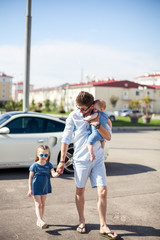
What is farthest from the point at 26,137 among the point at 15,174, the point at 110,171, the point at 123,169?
the point at 123,169

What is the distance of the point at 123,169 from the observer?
24.3 feet

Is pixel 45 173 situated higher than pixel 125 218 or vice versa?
pixel 45 173

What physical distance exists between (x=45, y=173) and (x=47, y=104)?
6086 cm

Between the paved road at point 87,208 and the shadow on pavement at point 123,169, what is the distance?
0.02 meters

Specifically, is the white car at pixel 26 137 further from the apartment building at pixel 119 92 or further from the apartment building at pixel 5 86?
the apartment building at pixel 5 86

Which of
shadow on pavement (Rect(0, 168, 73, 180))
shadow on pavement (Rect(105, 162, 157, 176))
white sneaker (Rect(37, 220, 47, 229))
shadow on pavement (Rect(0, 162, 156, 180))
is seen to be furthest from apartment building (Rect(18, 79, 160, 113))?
white sneaker (Rect(37, 220, 47, 229))

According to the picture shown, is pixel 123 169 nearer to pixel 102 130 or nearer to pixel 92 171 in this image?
pixel 92 171

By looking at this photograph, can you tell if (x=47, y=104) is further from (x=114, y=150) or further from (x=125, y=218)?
(x=125, y=218)

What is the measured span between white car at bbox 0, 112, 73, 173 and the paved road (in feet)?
1.33

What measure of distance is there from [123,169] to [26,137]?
2659 mm

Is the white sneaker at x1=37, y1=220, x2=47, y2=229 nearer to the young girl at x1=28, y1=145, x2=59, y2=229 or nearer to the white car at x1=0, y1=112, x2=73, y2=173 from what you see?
the young girl at x1=28, y1=145, x2=59, y2=229

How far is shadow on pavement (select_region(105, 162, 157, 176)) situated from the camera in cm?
700

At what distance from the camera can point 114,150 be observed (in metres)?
10.5

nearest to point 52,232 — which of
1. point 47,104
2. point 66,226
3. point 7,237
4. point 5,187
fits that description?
point 66,226
